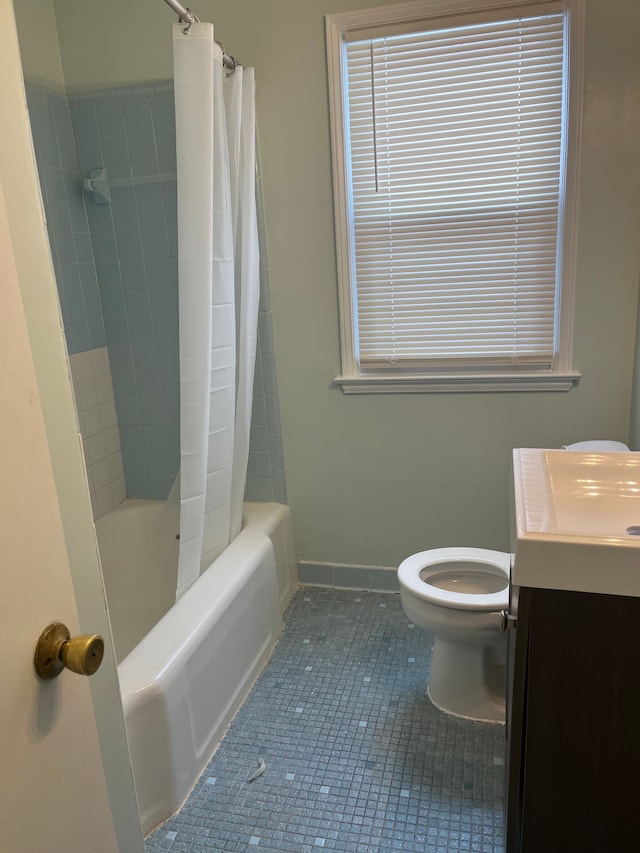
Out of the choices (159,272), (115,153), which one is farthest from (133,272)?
(115,153)

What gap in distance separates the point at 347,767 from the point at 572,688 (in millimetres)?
904

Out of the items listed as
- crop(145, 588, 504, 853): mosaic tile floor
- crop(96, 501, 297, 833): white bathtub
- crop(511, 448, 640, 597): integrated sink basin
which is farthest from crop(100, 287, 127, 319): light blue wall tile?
crop(511, 448, 640, 597): integrated sink basin

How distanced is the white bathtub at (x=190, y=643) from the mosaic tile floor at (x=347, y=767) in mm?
76

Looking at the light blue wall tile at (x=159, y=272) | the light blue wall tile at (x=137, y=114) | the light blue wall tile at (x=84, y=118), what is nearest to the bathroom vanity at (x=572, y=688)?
the light blue wall tile at (x=159, y=272)

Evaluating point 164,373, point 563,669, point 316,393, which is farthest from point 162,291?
point 563,669

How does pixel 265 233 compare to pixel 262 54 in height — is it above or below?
below

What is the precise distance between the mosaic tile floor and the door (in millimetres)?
815

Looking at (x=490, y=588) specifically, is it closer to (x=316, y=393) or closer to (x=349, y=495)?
(x=349, y=495)

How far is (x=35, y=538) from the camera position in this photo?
2.38 ft

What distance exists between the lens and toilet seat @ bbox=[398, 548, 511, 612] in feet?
5.98

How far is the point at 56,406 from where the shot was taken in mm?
844

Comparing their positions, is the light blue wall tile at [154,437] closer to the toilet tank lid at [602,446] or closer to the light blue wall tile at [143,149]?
the light blue wall tile at [143,149]

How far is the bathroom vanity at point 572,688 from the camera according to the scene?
1.03 m

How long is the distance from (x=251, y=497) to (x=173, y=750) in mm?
1165
